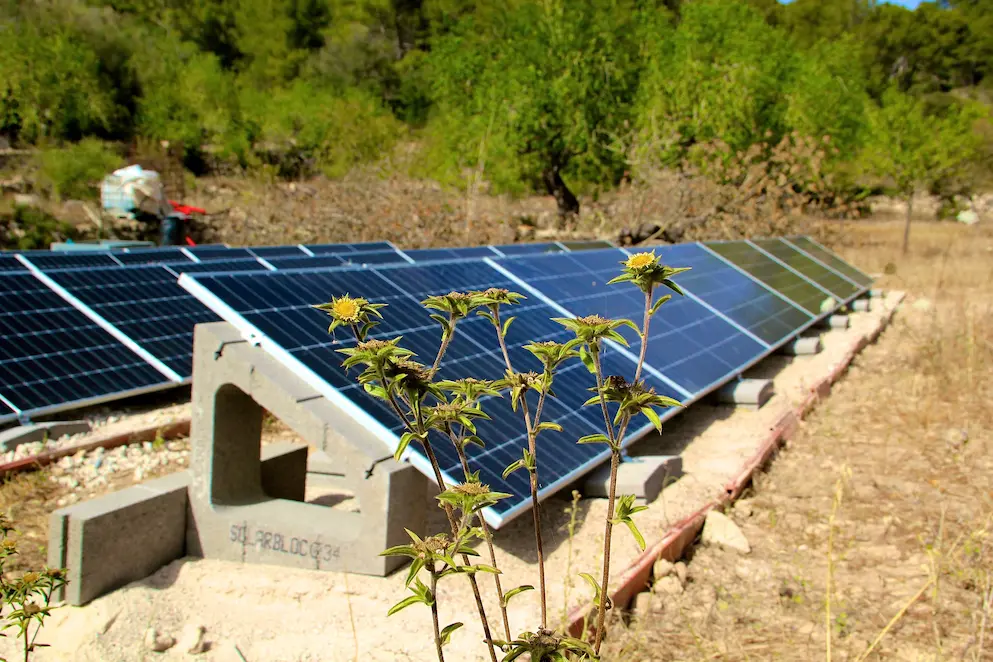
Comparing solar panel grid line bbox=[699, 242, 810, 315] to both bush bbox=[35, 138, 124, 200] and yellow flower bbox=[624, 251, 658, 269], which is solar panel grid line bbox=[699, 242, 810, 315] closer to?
yellow flower bbox=[624, 251, 658, 269]

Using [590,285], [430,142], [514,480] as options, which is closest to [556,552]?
[514,480]

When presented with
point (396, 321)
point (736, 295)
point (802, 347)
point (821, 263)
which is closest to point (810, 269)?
point (821, 263)

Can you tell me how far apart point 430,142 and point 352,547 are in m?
22.4

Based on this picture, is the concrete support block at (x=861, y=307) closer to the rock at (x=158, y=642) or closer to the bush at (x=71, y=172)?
the rock at (x=158, y=642)

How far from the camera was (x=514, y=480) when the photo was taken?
4.12 meters

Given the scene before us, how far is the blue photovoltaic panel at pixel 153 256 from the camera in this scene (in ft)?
31.0

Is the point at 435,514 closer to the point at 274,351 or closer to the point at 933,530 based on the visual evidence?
the point at 274,351

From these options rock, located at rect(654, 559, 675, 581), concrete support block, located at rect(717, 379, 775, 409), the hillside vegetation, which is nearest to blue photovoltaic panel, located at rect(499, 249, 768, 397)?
concrete support block, located at rect(717, 379, 775, 409)

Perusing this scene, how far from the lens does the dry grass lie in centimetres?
358

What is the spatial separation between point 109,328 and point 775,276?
7574 mm

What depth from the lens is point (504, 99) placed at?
840 inches

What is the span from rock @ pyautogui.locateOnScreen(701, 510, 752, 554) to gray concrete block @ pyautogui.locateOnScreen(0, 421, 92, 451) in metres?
4.43

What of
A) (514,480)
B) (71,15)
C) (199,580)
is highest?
(71,15)

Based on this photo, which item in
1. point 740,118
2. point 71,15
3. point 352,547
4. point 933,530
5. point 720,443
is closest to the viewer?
point 352,547
